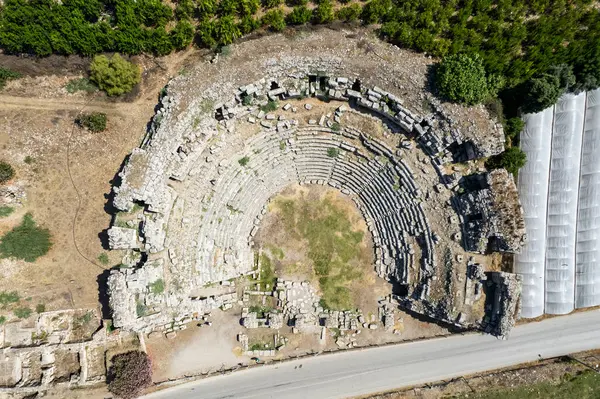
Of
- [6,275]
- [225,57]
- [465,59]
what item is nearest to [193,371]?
[6,275]

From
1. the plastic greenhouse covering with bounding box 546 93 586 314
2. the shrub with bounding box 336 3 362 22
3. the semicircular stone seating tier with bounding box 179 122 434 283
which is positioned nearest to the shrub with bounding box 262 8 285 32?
the shrub with bounding box 336 3 362 22

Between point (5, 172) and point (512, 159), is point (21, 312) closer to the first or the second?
point (5, 172)

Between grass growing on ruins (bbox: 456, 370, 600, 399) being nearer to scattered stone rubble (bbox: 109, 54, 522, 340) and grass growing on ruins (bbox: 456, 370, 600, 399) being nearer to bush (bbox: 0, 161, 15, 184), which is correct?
scattered stone rubble (bbox: 109, 54, 522, 340)

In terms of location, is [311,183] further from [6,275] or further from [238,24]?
[6,275]

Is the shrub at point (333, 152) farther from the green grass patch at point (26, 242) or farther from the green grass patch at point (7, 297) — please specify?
the green grass patch at point (7, 297)

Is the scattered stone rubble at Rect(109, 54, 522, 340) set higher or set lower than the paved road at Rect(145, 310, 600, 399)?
higher
